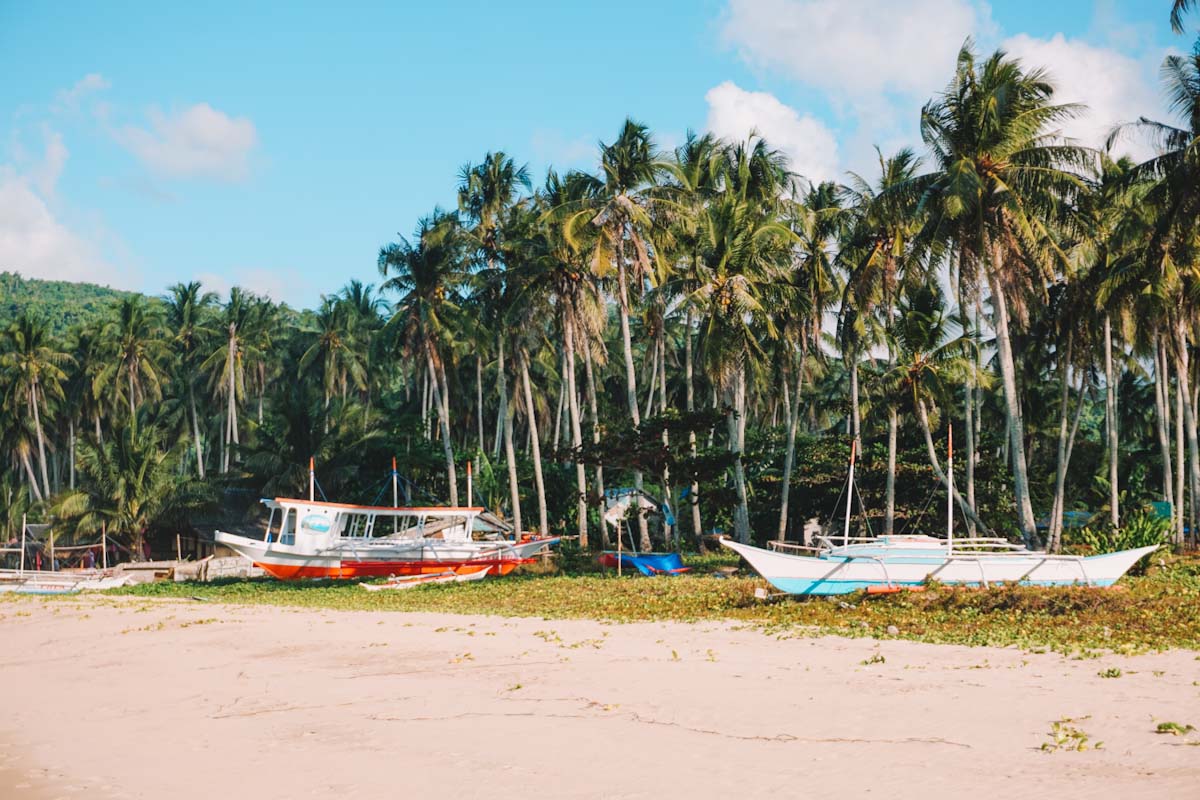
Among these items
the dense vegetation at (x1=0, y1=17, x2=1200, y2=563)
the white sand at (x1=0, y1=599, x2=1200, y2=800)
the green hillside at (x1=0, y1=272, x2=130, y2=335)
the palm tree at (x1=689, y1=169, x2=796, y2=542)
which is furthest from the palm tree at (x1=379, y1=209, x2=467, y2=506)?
the green hillside at (x1=0, y1=272, x2=130, y2=335)

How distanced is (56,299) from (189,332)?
71800 mm

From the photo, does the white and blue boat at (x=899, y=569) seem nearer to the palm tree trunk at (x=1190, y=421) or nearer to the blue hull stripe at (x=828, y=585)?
the blue hull stripe at (x=828, y=585)

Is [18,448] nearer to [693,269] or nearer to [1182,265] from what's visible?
[693,269]

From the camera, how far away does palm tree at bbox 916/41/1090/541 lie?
2628 centimetres

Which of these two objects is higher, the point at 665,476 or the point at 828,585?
the point at 665,476

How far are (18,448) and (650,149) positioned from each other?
4618 centimetres

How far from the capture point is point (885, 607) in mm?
19266

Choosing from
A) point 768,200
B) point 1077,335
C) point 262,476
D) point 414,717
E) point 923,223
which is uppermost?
point 768,200

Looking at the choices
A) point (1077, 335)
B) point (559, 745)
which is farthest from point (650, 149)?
point (559, 745)

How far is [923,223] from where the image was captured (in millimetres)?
28562

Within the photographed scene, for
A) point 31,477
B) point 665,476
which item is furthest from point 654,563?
point 31,477

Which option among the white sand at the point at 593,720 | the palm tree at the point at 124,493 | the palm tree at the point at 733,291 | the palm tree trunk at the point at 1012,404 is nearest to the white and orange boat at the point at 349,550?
the palm tree at the point at 733,291

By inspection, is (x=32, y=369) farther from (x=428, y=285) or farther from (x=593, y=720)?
(x=593, y=720)

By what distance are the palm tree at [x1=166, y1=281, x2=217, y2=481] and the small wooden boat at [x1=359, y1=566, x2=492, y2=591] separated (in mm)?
38543
